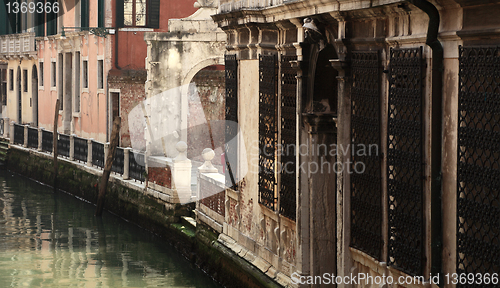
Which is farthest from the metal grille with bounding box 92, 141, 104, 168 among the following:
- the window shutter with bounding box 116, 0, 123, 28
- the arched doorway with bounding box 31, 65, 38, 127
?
the arched doorway with bounding box 31, 65, 38, 127

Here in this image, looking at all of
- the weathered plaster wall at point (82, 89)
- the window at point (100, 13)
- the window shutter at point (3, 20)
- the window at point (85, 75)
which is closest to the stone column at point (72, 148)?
the weathered plaster wall at point (82, 89)

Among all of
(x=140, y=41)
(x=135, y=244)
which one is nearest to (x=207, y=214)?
(x=135, y=244)

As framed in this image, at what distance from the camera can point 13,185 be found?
2009cm

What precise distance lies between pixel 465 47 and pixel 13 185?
55.6ft

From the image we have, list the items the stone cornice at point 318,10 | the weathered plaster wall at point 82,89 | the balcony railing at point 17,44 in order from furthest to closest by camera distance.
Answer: the balcony railing at point 17,44 < the weathered plaster wall at point 82,89 < the stone cornice at point 318,10

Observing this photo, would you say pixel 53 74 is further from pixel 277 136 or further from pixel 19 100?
pixel 277 136

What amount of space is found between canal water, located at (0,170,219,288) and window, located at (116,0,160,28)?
4057 millimetres

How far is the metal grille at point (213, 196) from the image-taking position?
33.7ft

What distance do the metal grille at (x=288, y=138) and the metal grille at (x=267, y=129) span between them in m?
0.17

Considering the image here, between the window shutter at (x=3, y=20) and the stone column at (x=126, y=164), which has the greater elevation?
the window shutter at (x=3, y=20)

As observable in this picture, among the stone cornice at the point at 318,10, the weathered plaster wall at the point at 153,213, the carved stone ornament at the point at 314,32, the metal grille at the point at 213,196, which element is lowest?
the weathered plaster wall at the point at 153,213

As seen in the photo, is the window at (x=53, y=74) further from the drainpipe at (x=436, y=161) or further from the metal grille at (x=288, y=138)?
the drainpipe at (x=436, y=161)

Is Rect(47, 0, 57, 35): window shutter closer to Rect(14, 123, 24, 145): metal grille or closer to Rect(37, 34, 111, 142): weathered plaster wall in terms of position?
Rect(37, 34, 111, 142): weathered plaster wall

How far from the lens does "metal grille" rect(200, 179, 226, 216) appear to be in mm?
10273
